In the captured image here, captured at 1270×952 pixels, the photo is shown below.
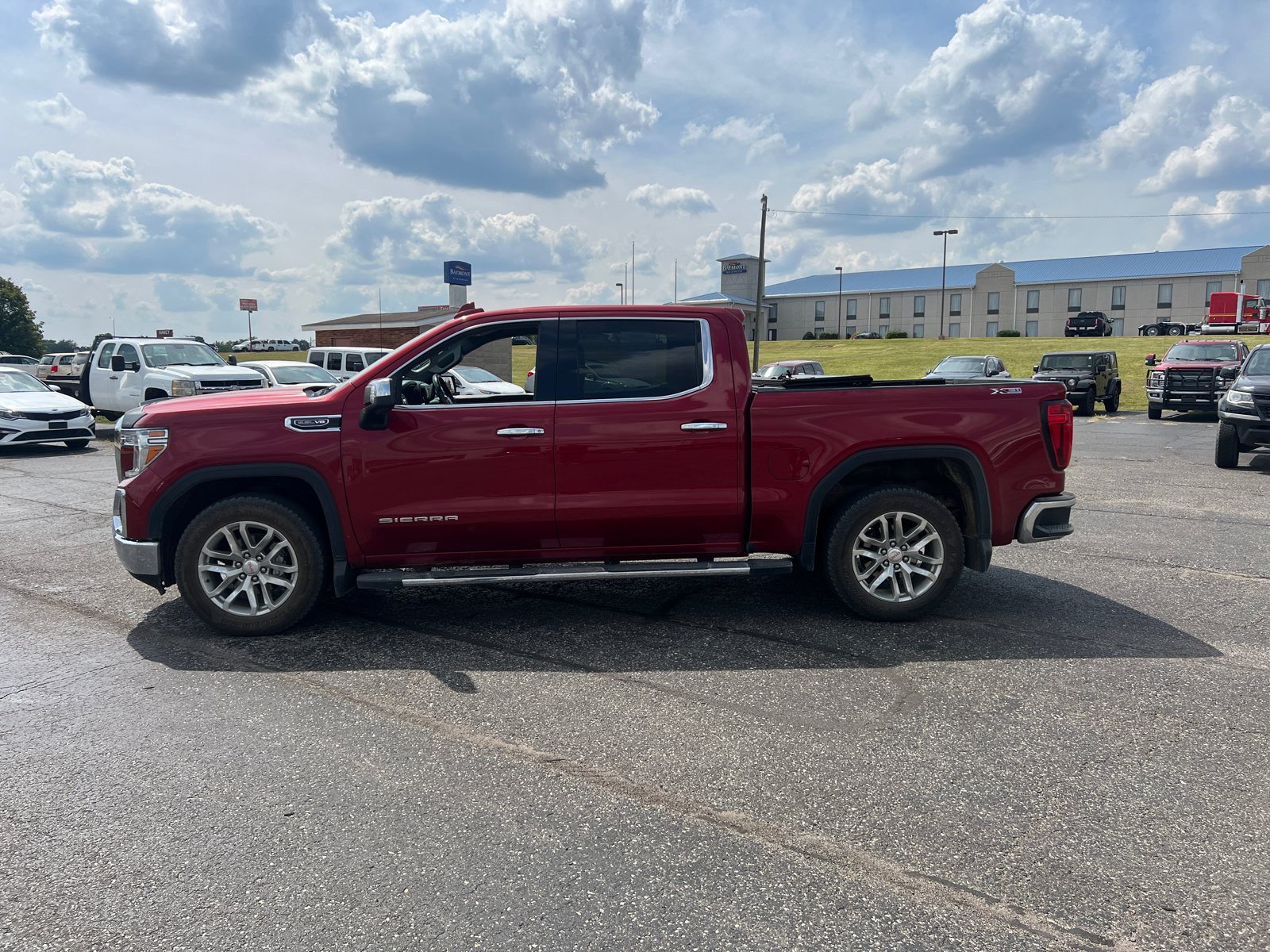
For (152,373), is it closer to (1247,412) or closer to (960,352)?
(1247,412)

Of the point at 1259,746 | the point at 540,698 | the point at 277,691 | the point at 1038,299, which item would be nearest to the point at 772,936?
the point at 540,698

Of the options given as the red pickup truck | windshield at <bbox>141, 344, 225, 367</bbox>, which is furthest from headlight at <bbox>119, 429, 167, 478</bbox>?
windshield at <bbox>141, 344, 225, 367</bbox>

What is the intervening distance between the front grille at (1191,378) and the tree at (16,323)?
99.5 meters

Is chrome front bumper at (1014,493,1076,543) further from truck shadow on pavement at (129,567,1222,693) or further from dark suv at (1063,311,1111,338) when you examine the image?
dark suv at (1063,311,1111,338)

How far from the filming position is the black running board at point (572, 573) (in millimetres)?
5012

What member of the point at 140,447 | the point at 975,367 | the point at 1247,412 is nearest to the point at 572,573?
the point at 140,447

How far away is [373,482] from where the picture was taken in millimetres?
5070

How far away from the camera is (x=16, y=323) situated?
89.0 m

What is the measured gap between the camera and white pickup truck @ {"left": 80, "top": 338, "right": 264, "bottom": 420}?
1670 cm

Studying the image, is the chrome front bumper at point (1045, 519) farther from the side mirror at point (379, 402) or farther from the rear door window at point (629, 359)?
the side mirror at point (379, 402)

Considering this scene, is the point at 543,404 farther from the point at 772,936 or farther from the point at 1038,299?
the point at 1038,299

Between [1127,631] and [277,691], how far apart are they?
191 inches

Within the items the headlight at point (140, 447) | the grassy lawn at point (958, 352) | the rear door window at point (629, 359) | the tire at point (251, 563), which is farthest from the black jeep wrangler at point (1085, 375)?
the headlight at point (140, 447)

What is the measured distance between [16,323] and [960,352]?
91.0 m
